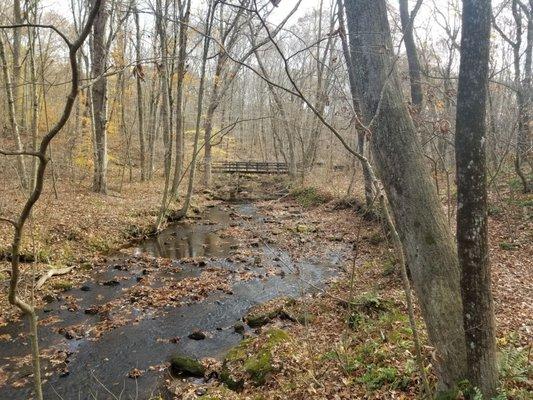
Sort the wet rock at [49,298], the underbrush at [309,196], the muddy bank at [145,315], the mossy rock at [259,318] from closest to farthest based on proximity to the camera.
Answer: the muddy bank at [145,315], the mossy rock at [259,318], the wet rock at [49,298], the underbrush at [309,196]

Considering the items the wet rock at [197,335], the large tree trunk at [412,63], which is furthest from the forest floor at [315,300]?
the large tree trunk at [412,63]

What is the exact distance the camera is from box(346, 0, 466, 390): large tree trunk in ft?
11.4

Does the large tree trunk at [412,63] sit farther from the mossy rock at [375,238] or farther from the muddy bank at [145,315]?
the muddy bank at [145,315]

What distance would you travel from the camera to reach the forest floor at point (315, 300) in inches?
196

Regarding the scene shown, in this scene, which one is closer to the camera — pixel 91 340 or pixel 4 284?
pixel 91 340

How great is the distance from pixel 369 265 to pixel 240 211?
1011 cm

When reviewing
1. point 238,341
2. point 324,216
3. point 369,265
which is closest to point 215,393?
point 238,341

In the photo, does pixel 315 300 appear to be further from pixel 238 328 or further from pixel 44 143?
pixel 44 143

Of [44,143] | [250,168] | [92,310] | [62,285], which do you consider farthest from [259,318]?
[250,168]

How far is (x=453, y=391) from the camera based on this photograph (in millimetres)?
3459

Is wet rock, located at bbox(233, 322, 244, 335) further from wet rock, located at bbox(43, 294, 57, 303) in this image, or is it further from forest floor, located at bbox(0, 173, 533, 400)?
wet rock, located at bbox(43, 294, 57, 303)

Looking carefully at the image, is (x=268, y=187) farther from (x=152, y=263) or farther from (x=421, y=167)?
(x=421, y=167)

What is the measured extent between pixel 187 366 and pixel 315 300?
3265 mm

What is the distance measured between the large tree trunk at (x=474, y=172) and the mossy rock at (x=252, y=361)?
3.48m
